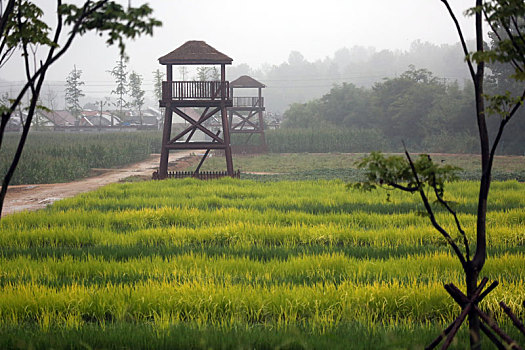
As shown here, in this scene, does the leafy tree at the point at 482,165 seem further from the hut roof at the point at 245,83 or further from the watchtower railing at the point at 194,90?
the hut roof at the point at 245,83

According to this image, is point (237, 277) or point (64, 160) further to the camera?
point (64, 160)

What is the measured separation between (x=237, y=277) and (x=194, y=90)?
573 inches

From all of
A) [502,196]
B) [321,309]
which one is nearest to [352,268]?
[321,309]

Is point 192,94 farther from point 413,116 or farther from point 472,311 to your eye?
point 413,116

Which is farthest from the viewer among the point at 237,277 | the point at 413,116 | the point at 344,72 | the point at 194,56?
the point at 344,72

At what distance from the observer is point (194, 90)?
20.0 meters

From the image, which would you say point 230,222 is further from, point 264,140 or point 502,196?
point 264,140

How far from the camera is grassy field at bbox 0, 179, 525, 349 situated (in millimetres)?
4496

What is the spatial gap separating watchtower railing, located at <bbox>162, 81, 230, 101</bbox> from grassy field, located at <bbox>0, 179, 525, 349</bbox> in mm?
9011

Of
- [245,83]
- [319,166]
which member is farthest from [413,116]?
[319,166]

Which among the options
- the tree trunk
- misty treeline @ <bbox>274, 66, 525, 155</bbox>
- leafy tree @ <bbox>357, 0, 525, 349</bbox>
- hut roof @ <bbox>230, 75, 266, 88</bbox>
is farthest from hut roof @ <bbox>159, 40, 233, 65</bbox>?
misty treeline @ <bbox>274, 66, 525, 155</bbox>

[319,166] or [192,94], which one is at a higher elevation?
[192,94]

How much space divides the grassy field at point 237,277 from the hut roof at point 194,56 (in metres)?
9.65

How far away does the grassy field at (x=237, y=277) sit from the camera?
14.8 ft
